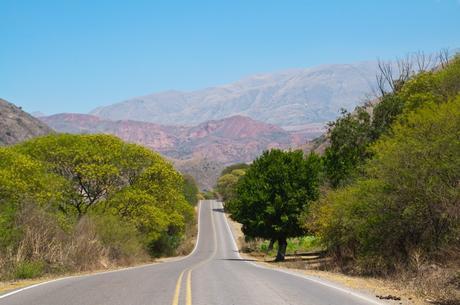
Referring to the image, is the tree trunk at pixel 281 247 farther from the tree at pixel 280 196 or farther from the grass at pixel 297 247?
the grass at pixel 297 247

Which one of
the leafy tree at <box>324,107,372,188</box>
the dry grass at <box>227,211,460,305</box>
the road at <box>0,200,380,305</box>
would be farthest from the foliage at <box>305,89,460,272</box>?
the leafy tree at <box>324,107,372,188</box>

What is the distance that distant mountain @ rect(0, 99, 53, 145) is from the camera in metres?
162

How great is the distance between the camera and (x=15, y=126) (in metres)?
171

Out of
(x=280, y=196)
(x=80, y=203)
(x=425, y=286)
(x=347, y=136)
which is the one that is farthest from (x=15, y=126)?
(x=425, y=286)

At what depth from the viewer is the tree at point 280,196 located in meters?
52.3

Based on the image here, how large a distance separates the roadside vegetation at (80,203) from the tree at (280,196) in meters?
A: 8.62

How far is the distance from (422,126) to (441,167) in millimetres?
3691

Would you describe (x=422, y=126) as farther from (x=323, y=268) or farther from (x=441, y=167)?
(x=323, y=268)

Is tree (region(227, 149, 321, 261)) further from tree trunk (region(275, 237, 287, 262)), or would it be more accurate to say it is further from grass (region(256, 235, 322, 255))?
grass (region(256, 235, 322, 255))

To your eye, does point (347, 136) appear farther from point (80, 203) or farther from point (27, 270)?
point (27, 270)

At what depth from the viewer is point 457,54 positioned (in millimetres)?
53188

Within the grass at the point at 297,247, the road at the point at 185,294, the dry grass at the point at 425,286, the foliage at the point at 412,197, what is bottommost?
the grass at the point at 297,247

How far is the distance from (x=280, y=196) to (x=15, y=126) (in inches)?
5490

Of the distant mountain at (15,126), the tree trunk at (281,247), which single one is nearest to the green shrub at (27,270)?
the tree trunk at (281,247)
